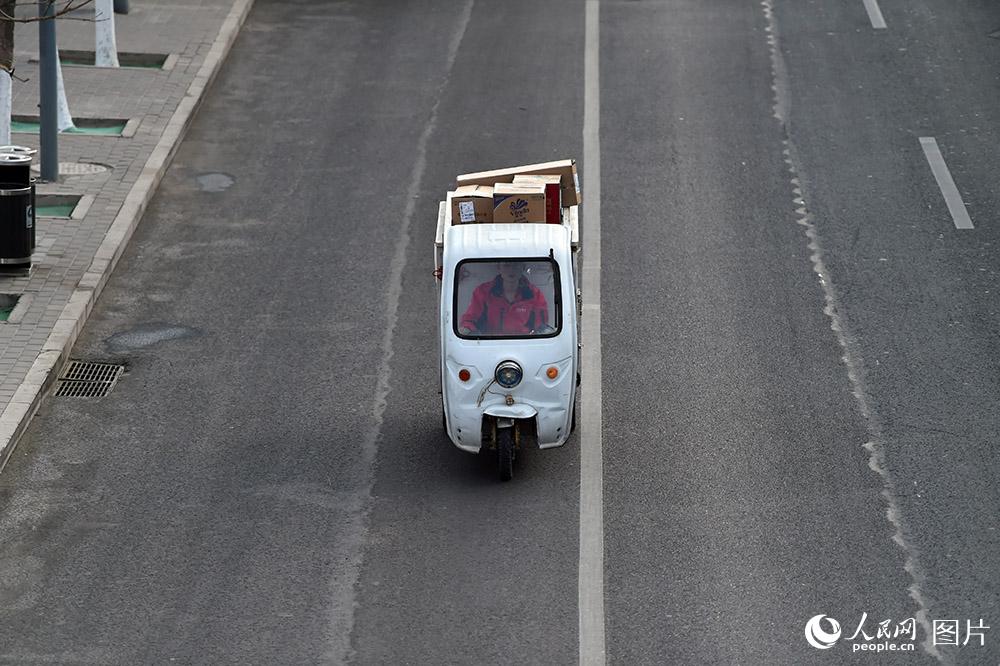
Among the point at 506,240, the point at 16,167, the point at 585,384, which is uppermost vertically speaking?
the point at 506,240

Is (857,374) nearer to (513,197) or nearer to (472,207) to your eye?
(513,197)

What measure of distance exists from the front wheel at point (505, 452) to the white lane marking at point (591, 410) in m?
0.63

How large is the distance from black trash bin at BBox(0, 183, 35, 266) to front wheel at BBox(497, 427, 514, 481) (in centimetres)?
657

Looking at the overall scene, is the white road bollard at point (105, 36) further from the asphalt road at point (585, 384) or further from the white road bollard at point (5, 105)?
the white road bollard at point (5, 105)

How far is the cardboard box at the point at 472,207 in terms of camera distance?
1262 cm

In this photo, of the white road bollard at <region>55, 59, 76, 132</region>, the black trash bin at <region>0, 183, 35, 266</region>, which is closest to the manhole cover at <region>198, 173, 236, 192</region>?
the white road bollard at <region>55, 59, 76, 132</region>

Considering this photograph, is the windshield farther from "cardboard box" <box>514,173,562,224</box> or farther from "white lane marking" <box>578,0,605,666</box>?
"white lane marking" <box>578,0,605,666</box>

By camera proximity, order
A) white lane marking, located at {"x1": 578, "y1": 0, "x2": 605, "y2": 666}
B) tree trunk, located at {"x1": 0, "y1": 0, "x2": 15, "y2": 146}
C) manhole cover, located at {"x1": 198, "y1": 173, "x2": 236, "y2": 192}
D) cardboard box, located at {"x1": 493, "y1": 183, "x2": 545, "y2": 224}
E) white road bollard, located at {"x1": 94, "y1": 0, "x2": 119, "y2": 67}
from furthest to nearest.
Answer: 1. white road bollard, located at {"x1": 94, "y1": 0, "x2": 119, "y2": 67}
2. manhole cover, located at {"x1": 198, "y1": 173, "x2": 236, "y2": 192}
3. tree trunk, located at {"x1": 0, "y1": 0, "x2": 15, "y2": 146}
4. cardboard box, located at {"x1": 493, "y1": 183, "x2": 545, "y2": 224}
5. white lane marking, located at {"x1": 578, "y1": 0, "x2": 605, "y2": 666}

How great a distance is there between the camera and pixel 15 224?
15766mm

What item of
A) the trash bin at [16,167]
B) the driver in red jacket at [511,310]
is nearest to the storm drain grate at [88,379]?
the trash bin at [16,167]

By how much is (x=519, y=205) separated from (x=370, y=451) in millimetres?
2544

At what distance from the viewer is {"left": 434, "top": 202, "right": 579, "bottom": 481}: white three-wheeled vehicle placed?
11.9 m

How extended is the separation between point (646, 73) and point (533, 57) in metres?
1.87

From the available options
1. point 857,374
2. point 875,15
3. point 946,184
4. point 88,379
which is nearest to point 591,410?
point 857,374
